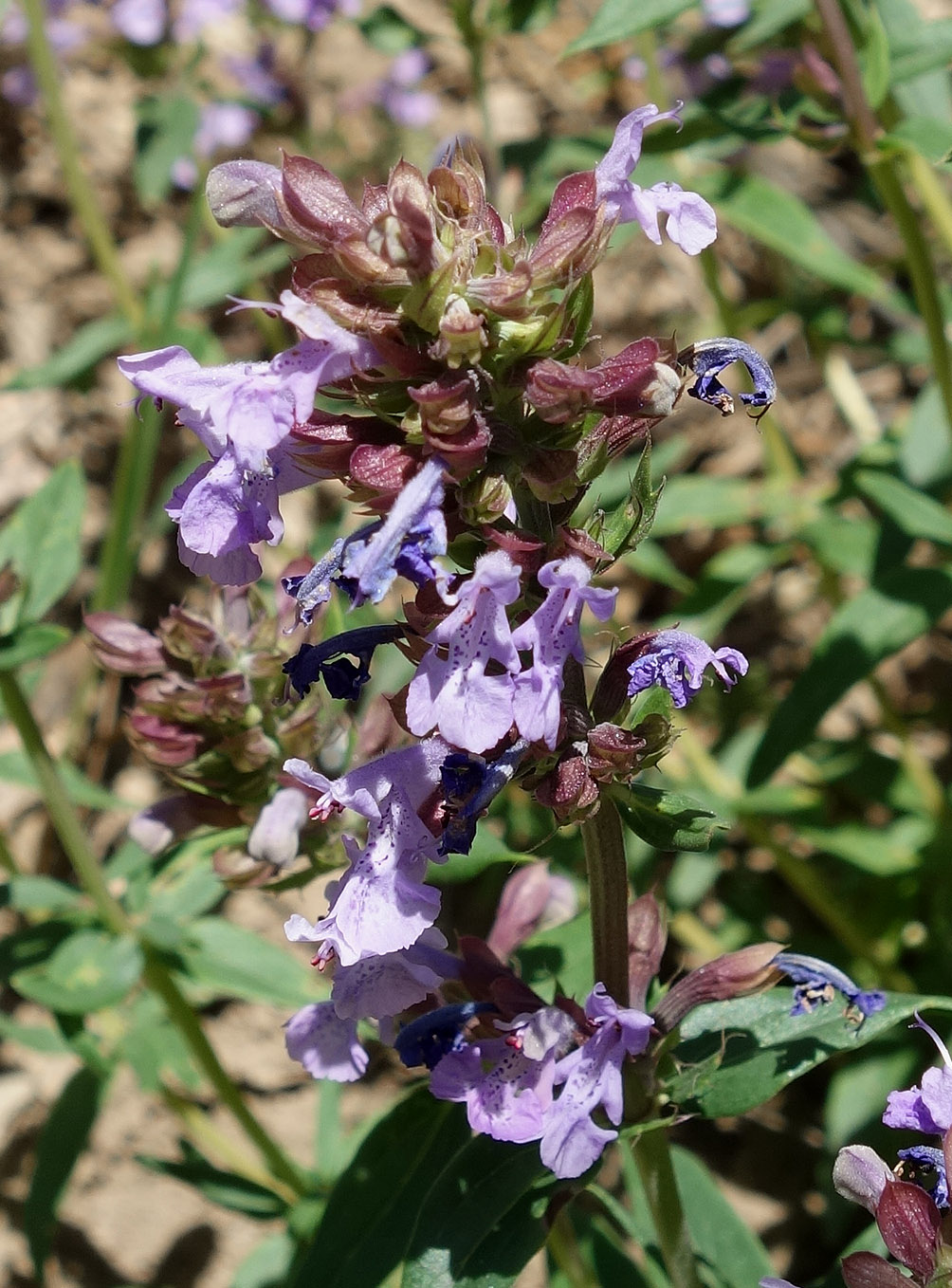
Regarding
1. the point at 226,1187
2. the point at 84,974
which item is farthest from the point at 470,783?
the point at 226,1187

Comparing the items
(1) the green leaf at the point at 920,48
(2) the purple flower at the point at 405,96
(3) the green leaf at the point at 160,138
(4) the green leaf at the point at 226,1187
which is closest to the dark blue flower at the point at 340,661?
(4) the green leaf at the point at 226,1187

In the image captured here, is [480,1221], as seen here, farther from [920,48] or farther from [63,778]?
[920,48]

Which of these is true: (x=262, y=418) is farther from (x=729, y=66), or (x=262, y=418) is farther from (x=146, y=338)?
(x=729, y=66)

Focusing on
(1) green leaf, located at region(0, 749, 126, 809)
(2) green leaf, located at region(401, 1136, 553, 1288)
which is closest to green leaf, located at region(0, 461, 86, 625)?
(1) green leaf, located at region(0, 749, 126, 809)

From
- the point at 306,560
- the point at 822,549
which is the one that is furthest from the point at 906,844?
the point at 306,560

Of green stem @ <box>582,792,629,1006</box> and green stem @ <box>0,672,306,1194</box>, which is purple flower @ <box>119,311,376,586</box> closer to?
green stem @ <box>582,792,629,1006</box>

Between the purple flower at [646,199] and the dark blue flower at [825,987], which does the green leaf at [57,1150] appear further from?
the purple flower at [646,199]
